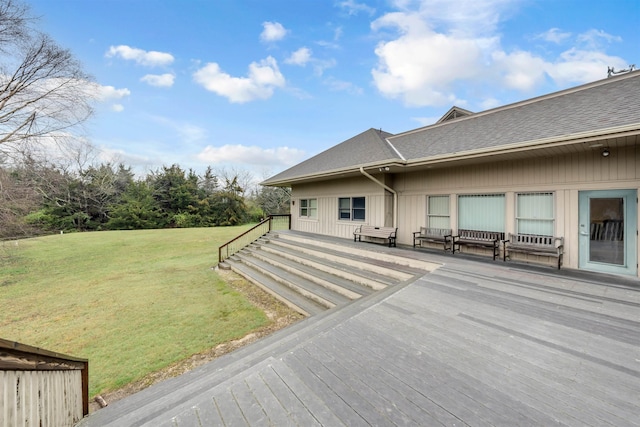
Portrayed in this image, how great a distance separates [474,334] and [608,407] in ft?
3.77

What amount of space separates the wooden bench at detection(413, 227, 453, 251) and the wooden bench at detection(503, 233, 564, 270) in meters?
1.45

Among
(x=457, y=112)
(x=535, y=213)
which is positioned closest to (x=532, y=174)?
(x=535, y=213)

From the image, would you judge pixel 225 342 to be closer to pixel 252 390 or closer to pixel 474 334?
pixel 252 390

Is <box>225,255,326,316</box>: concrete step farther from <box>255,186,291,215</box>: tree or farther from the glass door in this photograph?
<box>255,186,291,215</box>: tree

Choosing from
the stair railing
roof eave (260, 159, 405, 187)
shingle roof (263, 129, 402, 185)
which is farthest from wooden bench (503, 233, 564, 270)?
the stair railing

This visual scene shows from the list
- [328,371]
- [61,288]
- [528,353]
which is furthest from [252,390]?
[61,288]

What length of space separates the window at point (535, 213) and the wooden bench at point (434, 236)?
173cm

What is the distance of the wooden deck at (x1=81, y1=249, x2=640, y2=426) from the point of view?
1.87 meters

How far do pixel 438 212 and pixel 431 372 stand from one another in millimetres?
6557

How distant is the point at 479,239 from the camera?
6.97 meters

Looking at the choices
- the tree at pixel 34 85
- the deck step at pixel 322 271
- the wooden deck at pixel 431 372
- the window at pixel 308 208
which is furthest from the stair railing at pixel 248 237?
the wooden deck at pixel 431 372

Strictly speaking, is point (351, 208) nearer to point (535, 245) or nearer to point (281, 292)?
point (281, 292)

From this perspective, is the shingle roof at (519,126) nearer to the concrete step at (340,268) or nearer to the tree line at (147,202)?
the concrete step at (340,268)

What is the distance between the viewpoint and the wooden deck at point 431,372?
1873mm
